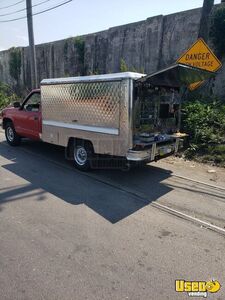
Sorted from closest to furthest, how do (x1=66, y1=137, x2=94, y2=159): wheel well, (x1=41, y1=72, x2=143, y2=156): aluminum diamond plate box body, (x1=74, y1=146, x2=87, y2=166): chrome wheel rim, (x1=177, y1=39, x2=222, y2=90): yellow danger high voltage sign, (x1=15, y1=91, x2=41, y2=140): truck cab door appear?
(x1=41, y1=72, x2=143, y2=156): aluminum diamond plate box body
(x1=66, y1=137, x2=94, y2=159): wheel well
(x1=74, y1=146, x2=87, y2=166): chrome wheel rim
(x1=177, y1=39, x2=222, y2=90): yellow danger high voltage sign
(x1=15, y1=91, x2=41, y2=140): truck cab door

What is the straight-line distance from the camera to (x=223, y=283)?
122 inches

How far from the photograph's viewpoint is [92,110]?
6.43m

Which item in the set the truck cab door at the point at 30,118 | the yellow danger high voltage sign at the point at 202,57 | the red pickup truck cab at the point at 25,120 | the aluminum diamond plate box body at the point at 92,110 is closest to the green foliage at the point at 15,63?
the red pickup truck cab at the point at 25,120

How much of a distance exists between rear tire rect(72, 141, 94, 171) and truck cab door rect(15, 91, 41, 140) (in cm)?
170

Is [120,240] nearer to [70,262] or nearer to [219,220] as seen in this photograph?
[70,262]

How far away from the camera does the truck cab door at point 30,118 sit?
8445mm

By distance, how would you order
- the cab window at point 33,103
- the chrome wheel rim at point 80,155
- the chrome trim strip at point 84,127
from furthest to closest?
the cab window at point 33,103
the chrome wheel rim at point 80,155
the chrome trim strip at point 84,127

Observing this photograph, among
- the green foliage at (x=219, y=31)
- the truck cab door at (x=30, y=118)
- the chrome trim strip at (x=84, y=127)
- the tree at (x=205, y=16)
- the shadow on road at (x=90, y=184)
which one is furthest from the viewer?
the green foliage at (x=219, y=31)

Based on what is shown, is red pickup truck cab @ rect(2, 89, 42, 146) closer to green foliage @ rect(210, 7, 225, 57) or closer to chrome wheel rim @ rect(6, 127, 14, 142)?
chrome wheel rim @ rect(6, 127, 14, 142)

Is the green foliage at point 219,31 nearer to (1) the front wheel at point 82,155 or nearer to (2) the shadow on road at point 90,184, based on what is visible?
(2) the shadow on road at point 90,184

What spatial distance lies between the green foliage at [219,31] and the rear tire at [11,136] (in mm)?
9016

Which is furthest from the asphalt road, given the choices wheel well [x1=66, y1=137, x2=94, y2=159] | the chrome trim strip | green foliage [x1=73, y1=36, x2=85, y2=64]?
green foliage [x1=73, y1=36, x2=85, y2=64]

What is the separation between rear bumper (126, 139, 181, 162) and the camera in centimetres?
580

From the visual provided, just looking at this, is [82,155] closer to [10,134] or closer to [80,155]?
[80,155]
